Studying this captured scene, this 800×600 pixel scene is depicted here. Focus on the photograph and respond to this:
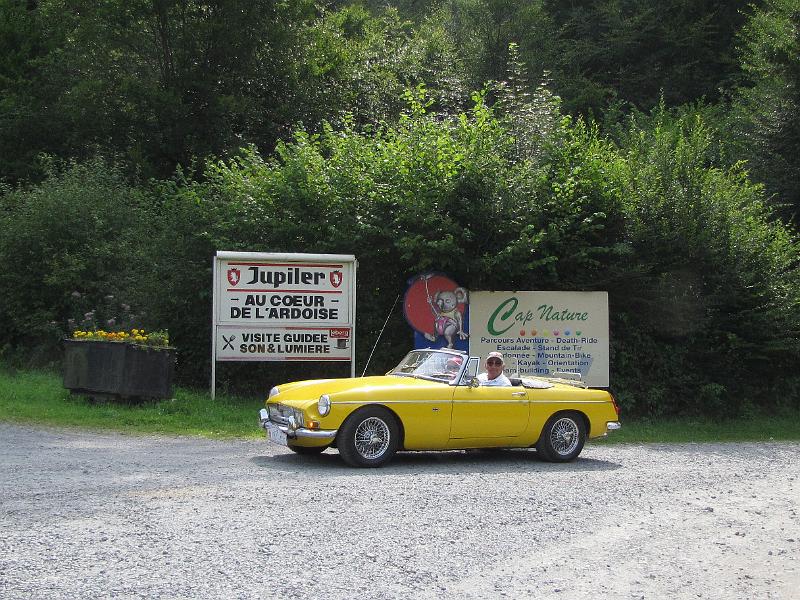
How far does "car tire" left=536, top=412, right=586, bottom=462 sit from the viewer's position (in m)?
12.3

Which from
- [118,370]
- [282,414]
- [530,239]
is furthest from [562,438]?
[118,370]

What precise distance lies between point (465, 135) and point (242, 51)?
15.3 m

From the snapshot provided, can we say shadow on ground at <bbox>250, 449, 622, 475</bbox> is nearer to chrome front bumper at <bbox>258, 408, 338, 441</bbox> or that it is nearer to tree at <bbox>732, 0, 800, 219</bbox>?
chrome front bumper at <bbox>258, 408, 338, 441</bbox>

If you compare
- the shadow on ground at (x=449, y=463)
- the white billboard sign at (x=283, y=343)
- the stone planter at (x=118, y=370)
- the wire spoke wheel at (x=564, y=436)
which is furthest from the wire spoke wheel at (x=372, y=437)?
the white billboard sign at (x=283, y=343)

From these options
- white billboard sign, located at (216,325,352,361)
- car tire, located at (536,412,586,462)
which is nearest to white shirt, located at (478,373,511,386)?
car tire, located at (536,412,586,462)

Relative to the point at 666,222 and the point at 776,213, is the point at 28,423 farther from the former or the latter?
the point at 776,213

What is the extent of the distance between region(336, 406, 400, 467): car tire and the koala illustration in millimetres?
6865

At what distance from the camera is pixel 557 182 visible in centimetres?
1877

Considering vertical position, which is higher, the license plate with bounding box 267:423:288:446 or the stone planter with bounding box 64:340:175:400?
the stone planter with bounding box 64:340:175:400

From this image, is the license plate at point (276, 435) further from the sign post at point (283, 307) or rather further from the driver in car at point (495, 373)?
the sign post at point (283, 307)

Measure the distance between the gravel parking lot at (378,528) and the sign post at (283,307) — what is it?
16.7 ft

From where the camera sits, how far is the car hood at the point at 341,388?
1101 cm

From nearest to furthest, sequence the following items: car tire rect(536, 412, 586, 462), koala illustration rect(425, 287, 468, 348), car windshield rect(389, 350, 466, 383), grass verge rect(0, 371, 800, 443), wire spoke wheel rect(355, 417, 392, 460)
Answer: wire spoke wheel rect(355, 417, 392, 460) → car windshield rect(389, 350, 466, 383) → car tire rect(536, 412, 586, 462) → grass verge rect(0, 371, 800, 443) → koala illustration rect(425, 287, 468, 348)

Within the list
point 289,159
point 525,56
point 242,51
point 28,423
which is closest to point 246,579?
point 28,423
